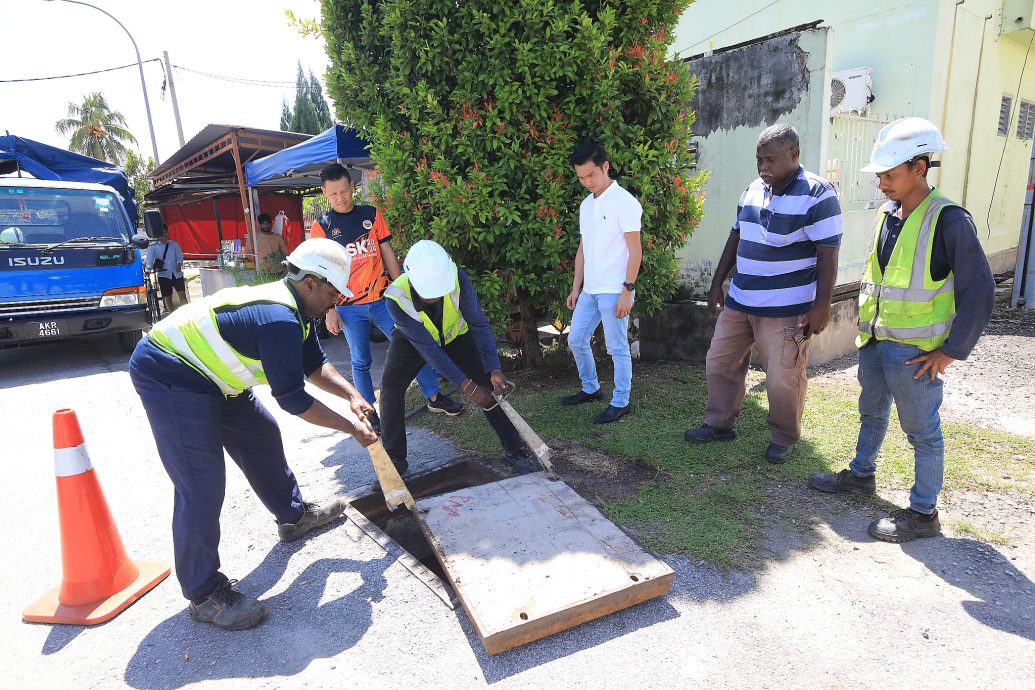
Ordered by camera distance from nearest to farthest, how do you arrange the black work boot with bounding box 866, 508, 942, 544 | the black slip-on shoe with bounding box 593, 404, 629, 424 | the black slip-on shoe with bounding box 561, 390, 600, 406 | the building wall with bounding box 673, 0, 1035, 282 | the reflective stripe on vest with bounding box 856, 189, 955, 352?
1. the reflective stripe on vest with bounding box 856, 189, 955, 352
2. the black work boot with bounding box 866, 508, 942, 544
3. the black slip-on shoe with bounding box 593, 404, 629, 424
4. the black slip-on shoe with bounding box 561, 390, 600, 406
5. the building wall with bounding box 673, 0, 1035, 282

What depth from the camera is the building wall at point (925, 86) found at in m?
5.97

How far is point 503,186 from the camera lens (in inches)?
181

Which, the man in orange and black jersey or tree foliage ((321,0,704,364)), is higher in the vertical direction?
tree foliage ((321,0,704,364))

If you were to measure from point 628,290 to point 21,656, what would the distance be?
146 inches

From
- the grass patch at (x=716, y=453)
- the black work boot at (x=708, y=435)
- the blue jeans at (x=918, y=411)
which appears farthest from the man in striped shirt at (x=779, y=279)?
the blue jeans at (x=918, y=411)

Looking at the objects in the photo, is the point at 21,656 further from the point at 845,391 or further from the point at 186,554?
the point at 845,391

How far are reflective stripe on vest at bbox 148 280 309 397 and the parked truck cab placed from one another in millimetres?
6082

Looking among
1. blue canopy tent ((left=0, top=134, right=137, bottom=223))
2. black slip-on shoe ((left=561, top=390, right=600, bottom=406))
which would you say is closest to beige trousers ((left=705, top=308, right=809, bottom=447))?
black slip-on shoe ((left=561, top=390, right=600, bottom=406))

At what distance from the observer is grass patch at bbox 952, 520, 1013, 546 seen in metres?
2.83

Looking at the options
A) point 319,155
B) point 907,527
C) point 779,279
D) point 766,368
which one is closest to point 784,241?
point 779,279

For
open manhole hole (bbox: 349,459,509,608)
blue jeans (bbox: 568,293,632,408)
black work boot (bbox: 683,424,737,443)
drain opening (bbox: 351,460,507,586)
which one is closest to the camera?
open manhole hole (bbox: 349,459,509,608)

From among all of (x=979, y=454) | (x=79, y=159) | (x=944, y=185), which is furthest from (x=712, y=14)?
(x=79, y=159)

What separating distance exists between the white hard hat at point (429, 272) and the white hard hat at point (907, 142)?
2.12m

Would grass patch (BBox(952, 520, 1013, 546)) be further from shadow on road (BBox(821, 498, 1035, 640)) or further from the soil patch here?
the soil patch
